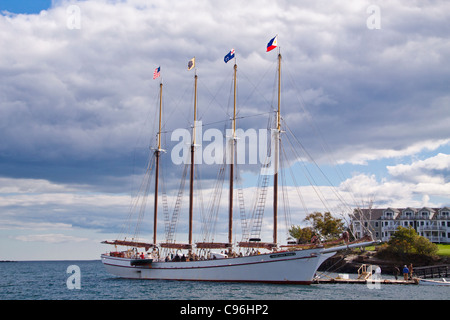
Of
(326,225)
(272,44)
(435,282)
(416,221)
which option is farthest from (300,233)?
(272,44)

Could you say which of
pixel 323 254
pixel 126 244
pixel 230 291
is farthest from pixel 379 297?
pixel 126 244

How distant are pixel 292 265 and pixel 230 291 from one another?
9.88 metres

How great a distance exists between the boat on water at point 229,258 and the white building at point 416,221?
A: 212ft

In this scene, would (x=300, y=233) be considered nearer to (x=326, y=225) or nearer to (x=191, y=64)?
(x=326, y=225)

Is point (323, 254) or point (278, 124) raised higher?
point (278, 124)

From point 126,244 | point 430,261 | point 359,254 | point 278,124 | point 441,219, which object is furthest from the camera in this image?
point 441,219

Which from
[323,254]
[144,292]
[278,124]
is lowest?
[144,292]

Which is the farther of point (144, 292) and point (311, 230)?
point (311, 230)

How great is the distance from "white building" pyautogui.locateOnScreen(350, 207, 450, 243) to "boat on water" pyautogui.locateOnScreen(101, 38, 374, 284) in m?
64.5

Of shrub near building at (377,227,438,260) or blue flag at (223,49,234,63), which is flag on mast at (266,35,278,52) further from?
shrub near building at (377,227,438,260)

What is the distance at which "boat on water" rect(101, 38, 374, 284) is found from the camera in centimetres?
5550

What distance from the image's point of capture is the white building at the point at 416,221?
5079 inches
